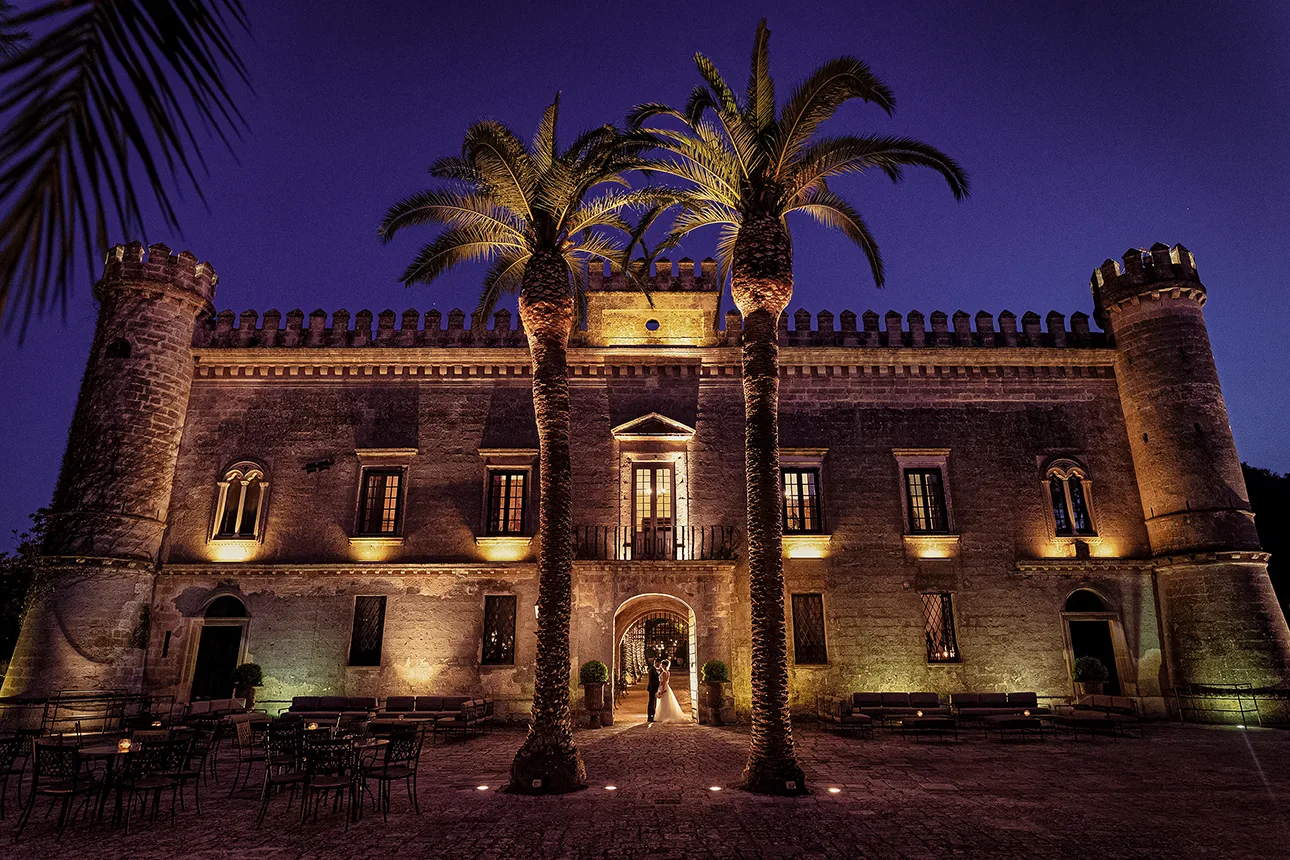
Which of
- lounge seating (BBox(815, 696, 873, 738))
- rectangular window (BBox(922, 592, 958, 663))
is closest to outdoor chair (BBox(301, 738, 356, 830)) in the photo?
lounge seating (BBox(815, 696, 873, 738))

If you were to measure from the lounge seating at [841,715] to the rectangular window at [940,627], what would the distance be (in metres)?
2.76

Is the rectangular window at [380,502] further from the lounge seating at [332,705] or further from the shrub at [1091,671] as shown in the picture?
the shrub at [1091,671]

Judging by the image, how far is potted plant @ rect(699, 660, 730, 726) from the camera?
701 inches

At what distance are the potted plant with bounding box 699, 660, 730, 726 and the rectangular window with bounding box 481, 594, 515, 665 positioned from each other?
16.6 feet

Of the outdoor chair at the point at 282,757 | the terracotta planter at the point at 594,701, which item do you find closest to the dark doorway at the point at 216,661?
the terracotta planter at the point at 594,701

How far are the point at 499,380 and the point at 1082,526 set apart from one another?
17.3 meters

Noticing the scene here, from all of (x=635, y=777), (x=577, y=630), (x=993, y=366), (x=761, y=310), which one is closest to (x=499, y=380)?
(x=577, y=630)

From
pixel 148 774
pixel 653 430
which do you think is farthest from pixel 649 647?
pixel 148 774

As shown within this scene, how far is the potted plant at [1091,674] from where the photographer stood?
1795 centimetres

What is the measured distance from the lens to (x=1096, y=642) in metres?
19.3

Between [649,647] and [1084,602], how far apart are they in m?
17.1

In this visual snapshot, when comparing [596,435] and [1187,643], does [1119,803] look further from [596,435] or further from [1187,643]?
[596,435]

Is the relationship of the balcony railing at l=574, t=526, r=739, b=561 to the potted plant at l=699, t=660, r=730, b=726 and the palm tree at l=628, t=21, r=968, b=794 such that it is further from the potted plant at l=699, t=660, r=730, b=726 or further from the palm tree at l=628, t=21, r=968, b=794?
the palm tree at l=628, t=21, r=968, b=794

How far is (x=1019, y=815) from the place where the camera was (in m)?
9.29
